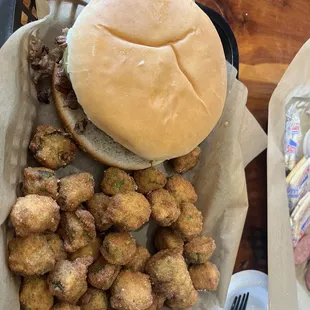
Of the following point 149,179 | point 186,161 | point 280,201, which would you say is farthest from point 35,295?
point 280,201

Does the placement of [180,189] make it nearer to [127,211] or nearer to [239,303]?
[127,211]

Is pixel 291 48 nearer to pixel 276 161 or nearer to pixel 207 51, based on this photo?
pixel 276 161

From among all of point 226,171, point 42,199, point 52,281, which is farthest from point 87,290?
point 226,171

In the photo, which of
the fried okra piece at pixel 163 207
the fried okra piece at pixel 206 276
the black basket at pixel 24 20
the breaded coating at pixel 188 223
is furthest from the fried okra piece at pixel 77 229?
the black basket at pixel 24 20

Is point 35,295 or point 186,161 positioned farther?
point 186,161

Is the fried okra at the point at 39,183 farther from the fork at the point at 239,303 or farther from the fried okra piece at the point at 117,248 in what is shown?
the fork at the point at 239,303
